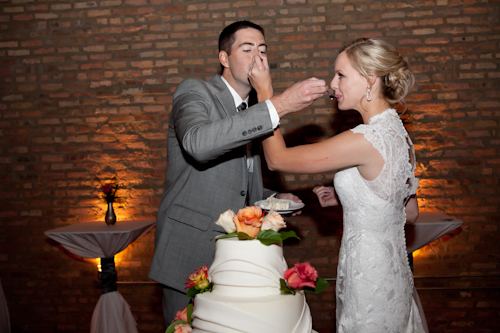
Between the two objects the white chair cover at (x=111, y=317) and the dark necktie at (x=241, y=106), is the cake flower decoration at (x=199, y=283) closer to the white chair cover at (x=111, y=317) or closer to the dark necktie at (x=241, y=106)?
the dark necktie at (x=241, y=106)

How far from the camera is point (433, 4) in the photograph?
12.3 ft

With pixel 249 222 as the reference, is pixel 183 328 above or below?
below

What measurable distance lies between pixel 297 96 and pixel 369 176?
1.72 ft

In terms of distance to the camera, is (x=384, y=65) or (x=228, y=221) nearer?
(x=228, y=221)

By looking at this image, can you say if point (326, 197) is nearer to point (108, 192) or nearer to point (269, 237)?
point (269, 237)

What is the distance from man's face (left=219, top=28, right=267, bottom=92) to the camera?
2035 millimetres

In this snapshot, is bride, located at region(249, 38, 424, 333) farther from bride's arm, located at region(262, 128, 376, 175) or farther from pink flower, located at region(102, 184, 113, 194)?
pink flower, located at region(102, 184, 113, 194)

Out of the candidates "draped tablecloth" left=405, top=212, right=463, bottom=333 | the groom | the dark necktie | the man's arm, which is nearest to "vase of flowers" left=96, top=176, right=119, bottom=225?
the groom

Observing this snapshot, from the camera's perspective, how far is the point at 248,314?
1.09m

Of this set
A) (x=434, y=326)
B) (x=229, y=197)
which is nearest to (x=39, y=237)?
(x=229, y=197)

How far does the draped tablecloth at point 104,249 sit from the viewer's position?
3299 millimetres

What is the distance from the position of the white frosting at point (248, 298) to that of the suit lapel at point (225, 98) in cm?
86

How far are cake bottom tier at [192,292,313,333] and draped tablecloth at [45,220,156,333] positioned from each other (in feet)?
7.98

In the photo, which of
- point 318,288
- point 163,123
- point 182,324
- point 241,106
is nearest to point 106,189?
point 163,123
